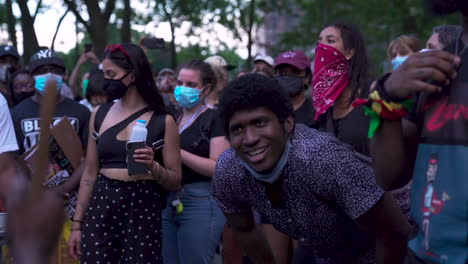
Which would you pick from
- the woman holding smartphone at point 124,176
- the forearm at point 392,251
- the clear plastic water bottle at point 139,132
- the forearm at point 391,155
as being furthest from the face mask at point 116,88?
the forearm at point 391,155

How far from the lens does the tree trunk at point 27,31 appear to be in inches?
651

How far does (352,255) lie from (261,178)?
642 mm

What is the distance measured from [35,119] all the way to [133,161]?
1.85 m

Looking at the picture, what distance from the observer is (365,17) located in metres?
28.7

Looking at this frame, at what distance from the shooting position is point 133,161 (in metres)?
4.79

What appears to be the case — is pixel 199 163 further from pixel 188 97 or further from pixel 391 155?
pixel 391 155

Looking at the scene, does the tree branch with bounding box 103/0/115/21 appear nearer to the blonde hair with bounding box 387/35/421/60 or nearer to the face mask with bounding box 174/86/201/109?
the blonde hair with bounding box 387/35/421/60

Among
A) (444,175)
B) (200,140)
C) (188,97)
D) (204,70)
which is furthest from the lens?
(204,70)

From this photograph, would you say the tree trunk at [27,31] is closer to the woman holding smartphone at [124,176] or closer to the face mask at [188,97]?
the face mask at [188,97]

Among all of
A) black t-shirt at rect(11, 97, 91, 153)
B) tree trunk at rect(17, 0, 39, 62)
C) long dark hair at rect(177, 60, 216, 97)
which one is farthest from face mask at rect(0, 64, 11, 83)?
tree trunk at rect(17, 0, 39, 62)

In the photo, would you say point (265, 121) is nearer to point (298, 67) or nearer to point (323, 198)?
point (323, 198)

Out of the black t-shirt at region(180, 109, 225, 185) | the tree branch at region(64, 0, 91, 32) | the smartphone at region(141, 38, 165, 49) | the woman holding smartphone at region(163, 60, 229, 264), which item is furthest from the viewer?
the tree branch at region(64, 0, 91, 32)

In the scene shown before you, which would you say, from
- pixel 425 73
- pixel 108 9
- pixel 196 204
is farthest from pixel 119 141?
pixel 108 9

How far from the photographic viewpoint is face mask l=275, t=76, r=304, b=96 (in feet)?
20.5
